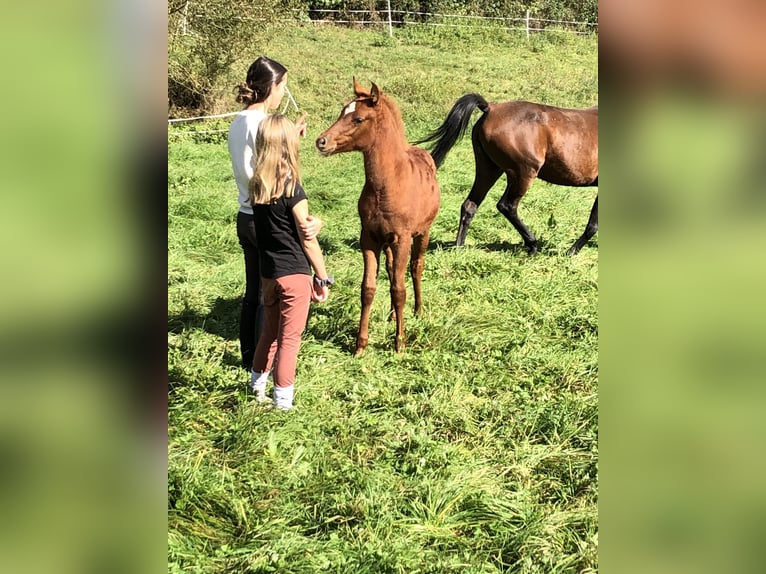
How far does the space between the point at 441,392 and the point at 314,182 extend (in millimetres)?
6425

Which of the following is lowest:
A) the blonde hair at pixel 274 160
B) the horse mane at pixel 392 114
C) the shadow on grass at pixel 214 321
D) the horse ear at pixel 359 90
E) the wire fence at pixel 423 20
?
the shadow on grass at pixel 214 321

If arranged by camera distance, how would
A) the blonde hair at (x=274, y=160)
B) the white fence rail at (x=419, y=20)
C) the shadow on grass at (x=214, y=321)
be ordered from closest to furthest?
the blonde hair at (x=274, y=160), the shadow on grass at (x=214, y=321), the white fence rail at (x=419, y=20)

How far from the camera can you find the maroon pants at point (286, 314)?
134 inches

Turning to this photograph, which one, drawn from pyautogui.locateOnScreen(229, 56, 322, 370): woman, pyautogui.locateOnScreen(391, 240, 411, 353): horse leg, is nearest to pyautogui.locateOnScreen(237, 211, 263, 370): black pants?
pyautogui.locateOnScreen(229, 56, 322, 370): woman

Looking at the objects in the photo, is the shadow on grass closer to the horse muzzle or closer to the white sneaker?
the white sneaker

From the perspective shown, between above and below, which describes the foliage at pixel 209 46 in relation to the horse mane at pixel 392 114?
above

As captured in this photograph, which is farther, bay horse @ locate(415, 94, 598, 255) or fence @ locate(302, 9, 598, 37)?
fence @ locate(302, 9, 598, 37)

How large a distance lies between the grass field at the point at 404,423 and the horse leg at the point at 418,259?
13 centimetres

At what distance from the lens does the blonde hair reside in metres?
3.15

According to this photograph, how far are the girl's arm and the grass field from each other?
0.69m

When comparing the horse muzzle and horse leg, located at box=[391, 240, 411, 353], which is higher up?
the horse muzzle

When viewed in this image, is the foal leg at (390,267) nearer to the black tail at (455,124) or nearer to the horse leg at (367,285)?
the horse leg at (367,285)

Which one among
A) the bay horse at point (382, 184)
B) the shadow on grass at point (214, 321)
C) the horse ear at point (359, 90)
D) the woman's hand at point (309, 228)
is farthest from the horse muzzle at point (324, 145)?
the shadow on grass at point (214, 321)
